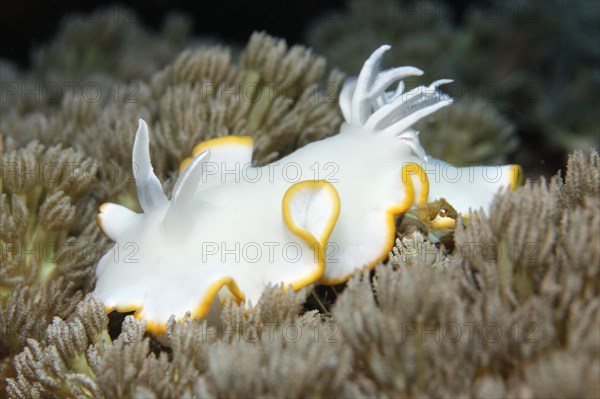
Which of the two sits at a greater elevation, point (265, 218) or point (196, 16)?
point (196, 16)

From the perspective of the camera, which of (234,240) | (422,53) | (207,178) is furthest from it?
(422,53)

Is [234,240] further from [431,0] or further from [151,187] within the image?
[431,0]

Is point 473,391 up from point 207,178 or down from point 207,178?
down

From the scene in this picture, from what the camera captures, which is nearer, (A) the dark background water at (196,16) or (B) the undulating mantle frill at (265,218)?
(B) the undulating mantle frill at (265,218)

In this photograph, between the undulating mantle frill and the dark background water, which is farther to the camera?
the dark background water

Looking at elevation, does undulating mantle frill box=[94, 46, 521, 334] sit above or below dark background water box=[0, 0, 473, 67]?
below

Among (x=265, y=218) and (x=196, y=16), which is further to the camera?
(x=196, y=16)

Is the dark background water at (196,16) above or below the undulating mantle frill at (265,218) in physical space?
above

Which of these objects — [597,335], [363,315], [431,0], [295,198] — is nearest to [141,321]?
[295,198]
